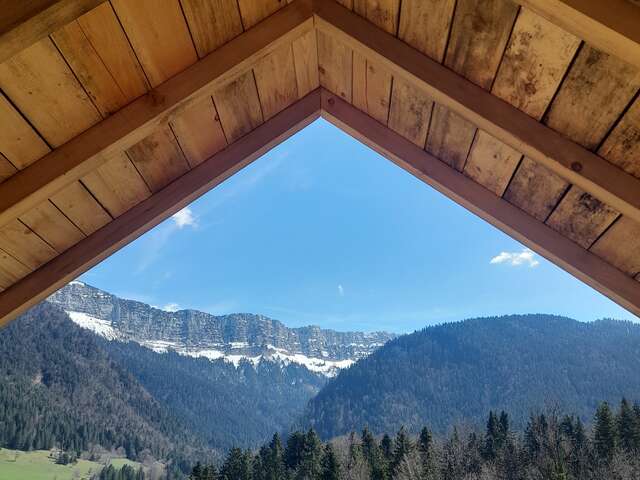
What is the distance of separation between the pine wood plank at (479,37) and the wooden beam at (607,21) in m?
0.32

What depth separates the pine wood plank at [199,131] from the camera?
88.2 inches

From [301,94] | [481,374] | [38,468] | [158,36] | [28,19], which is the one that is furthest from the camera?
[481,374]

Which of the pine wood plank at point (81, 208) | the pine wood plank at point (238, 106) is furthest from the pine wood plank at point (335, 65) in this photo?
the pine wood plank at point (81, 208)

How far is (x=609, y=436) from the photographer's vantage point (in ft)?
146

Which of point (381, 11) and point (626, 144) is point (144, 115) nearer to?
point (381, 11)

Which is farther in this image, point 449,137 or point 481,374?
point 481,374

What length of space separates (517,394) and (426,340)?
54108 mm

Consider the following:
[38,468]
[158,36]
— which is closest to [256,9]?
[158,36]

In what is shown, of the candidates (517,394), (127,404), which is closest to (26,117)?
(517,394)

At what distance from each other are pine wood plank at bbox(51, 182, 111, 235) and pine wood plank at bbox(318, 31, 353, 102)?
130cm

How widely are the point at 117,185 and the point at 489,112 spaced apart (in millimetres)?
1696

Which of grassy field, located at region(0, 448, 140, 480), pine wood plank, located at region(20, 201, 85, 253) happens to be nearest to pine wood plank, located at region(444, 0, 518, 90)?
pine wood plank, located at region(20, 201, 85, 253)

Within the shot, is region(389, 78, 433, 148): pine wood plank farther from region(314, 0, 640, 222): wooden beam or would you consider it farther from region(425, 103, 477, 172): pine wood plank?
region(314, 0, 640, 222): wooden beam

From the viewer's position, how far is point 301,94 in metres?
2.59
